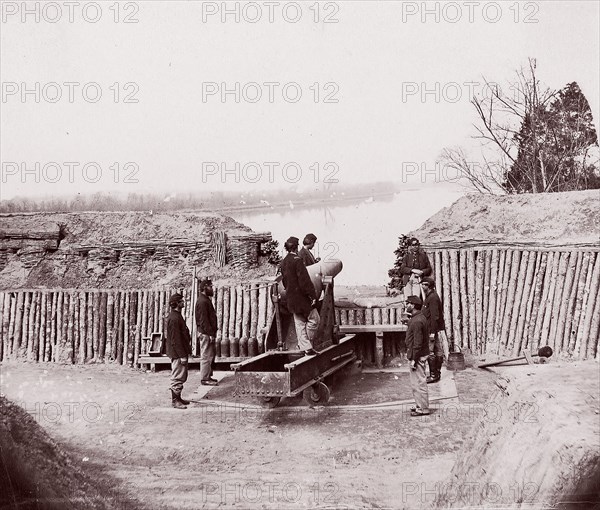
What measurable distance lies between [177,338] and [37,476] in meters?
4.27

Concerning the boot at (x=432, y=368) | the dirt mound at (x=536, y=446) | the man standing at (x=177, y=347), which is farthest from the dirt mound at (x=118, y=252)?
the dirt mound at (x=536, y=446)

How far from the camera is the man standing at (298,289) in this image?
9281mm

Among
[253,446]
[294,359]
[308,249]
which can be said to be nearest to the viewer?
[253,446]

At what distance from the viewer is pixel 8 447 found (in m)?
4.91

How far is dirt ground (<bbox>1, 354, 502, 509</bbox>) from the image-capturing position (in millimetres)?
6270

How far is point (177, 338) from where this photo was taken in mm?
9148

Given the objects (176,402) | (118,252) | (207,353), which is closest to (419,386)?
(176,402)

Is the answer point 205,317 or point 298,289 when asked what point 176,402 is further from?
point 298,289

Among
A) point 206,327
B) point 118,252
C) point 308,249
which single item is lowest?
point 206,327

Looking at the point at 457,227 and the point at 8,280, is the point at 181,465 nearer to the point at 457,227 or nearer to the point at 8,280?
the point at 457,227

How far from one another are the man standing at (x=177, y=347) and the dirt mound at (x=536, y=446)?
471cm

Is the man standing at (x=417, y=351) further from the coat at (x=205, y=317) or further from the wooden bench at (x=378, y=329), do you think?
the coat at (x=205, y=317)

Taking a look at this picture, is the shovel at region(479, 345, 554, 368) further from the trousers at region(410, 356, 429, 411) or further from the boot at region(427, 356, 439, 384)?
the trousers at region(410, 356, 429, 411)

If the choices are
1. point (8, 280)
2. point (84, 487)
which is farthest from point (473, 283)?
point (8, 280)
